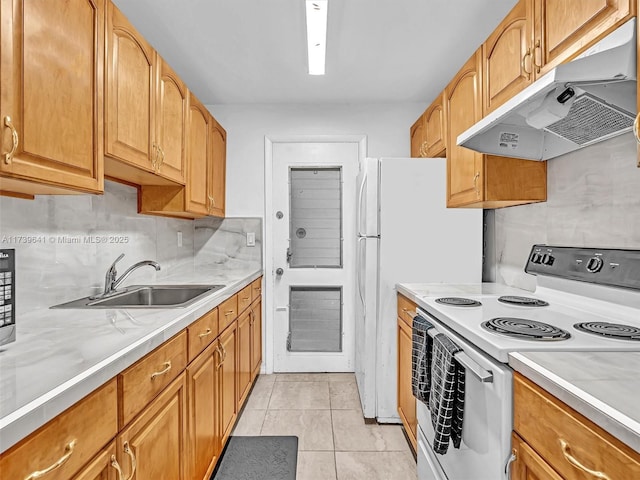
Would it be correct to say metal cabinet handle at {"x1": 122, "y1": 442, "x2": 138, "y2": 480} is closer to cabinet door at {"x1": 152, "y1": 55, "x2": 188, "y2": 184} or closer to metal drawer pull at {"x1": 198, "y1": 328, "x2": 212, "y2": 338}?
metal drawer pull at {"x1": 198, "y1": 328, "x2": 212, "y2": 338}

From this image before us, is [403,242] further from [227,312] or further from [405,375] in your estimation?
[227,312]

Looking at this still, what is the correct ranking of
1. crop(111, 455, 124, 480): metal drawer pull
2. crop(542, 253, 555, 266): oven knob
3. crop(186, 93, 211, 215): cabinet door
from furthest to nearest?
crop(186, 93, 211, 215): cabinet door
crop(542, 253, 555, 266): oven knob
crop(111, 455, 124, 480): metal drawer pull

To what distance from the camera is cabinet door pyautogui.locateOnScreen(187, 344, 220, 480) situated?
60.0 inches

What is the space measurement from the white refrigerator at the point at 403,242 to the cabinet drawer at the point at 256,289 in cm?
92

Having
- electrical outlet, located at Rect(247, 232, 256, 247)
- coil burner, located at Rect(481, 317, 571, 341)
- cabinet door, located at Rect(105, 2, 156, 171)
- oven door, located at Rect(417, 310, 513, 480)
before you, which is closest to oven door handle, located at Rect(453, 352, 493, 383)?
oven door, located at Rect(417, 310, 513, 480)

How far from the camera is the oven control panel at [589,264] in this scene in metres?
1.33

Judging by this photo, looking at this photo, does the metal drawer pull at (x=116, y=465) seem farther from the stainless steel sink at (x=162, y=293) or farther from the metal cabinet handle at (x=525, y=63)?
the metal cabinet handle at (x=525, y=63)

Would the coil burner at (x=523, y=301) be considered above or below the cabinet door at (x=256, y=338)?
above

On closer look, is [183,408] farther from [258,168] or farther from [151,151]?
[258,168]

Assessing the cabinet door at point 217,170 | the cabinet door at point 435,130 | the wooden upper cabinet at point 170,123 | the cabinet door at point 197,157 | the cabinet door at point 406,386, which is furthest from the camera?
the cabinet door at point 217,170

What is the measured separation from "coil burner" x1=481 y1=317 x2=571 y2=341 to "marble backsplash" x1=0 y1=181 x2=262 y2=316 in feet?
5.45

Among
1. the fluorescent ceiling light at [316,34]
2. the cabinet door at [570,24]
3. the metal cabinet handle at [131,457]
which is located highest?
the fluorescent ceiling light at [316,34]

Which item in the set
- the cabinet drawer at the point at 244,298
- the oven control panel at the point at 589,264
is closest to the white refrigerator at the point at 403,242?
the oven control panel at the point at 589,264

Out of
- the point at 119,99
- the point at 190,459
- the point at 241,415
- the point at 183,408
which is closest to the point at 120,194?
the point at 119,99
